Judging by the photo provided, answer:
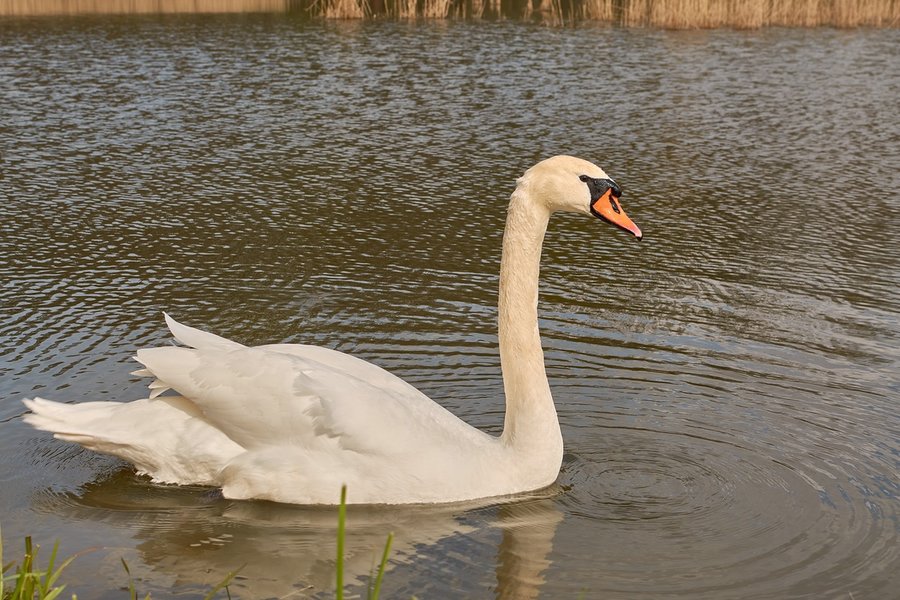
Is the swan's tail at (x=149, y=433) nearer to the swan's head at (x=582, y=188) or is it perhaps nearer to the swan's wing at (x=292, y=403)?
the swan's wing at (x=292, y=403)

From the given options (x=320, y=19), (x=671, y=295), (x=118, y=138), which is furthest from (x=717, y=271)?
(x=320, y=19)

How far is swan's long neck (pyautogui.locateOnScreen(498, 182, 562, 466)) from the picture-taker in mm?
5277

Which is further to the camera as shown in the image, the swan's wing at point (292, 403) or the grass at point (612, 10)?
the grass at point (612, 10)

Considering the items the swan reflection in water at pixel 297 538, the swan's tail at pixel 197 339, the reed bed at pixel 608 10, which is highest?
the reed bed at pixel 608 10

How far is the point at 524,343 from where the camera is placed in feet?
17.6

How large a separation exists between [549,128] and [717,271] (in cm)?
575

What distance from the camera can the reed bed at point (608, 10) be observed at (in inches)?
948

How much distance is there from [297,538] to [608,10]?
72.5ft

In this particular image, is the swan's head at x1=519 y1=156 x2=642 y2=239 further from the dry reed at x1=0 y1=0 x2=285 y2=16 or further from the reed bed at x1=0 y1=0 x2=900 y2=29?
the dry reed at x1=0 y1=0 x2=285 y2=16

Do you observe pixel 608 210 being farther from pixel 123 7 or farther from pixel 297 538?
pixel 123 7

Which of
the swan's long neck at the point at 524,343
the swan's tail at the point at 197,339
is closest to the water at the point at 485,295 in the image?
the swan's long neck at the point at 524,343

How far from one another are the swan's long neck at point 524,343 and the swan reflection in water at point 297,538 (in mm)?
250

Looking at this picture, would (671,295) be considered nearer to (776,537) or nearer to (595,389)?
(595,389)

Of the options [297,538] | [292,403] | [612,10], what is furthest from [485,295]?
[612,10]
